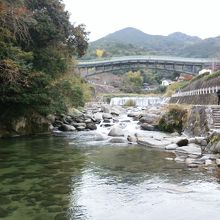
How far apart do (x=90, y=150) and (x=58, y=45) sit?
31.5ft

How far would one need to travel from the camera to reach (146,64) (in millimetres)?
71312

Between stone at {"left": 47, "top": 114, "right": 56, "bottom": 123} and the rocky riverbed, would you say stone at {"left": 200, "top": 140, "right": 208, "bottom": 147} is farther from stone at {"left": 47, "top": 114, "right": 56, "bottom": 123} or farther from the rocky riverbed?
stone at {"left": 47, "top": 114, "right": 56, "bottom": 123}

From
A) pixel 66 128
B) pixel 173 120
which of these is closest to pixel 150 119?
pixel 173 120

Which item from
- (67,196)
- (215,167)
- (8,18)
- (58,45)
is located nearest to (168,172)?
(215,167)

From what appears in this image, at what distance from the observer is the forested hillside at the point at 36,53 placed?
16.1 metres

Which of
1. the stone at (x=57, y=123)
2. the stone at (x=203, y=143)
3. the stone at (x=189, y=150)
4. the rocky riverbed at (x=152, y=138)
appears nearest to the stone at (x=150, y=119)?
the rocky riverbed at (x=152, y=138)

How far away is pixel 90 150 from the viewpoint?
15.0m

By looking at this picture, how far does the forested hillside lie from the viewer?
16109mm

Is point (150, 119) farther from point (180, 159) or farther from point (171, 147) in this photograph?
point (180, 159)

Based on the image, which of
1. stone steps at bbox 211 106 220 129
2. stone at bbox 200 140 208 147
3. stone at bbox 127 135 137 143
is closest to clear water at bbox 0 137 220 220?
stone at bbox 200 140 208 147

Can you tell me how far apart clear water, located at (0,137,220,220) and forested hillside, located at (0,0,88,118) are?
440 centimetres

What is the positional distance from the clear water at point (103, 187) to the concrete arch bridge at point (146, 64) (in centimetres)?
5528

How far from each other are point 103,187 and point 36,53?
12928 millimetres

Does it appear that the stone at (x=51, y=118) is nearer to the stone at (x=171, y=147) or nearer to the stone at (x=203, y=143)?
the stone at (x=171, y=147)
